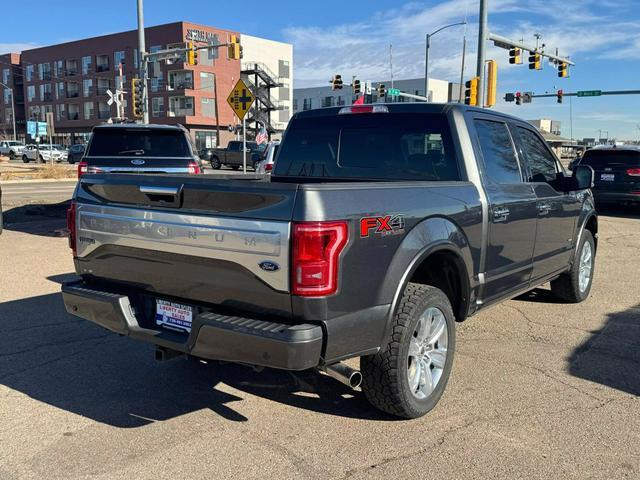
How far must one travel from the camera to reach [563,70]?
29.3m

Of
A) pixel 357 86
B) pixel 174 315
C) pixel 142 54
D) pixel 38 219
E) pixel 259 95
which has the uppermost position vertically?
pixel 259 95

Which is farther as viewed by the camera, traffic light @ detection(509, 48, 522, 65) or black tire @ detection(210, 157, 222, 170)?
black tire @ detection(210, 157, 222, 170)

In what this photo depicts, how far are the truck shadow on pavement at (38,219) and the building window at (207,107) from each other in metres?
51.9

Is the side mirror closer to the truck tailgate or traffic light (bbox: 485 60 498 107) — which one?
the truck tailgate

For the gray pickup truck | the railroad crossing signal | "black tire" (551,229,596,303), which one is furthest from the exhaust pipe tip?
the railroad crossing signal

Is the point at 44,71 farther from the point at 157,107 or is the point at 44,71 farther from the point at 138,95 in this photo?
the point at 138,95

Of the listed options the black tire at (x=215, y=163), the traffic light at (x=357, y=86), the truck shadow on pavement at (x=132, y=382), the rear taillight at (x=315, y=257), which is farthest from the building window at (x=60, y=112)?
the rear taillight at (x=315, y=257)

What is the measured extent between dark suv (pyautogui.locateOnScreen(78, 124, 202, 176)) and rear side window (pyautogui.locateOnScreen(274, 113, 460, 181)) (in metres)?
4.78

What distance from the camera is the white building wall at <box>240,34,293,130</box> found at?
7088cm

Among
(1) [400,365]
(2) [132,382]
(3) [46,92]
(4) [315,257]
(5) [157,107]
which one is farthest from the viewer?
(3) [46,92]

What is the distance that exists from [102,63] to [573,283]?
74.3m

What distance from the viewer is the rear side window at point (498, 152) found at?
464cm

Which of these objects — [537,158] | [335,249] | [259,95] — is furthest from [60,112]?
[335,249]

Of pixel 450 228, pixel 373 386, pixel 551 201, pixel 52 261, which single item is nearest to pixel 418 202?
pixel 450 228
